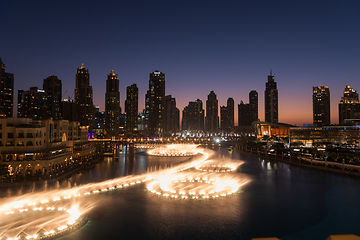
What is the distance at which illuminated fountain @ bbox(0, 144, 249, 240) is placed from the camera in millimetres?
19078

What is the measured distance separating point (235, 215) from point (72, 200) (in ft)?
56.7

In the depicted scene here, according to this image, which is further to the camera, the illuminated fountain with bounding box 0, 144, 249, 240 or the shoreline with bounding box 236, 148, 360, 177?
the shoreline with bounding box 236, 148, 360, 177

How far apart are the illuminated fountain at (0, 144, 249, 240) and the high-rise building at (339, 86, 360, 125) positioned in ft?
553

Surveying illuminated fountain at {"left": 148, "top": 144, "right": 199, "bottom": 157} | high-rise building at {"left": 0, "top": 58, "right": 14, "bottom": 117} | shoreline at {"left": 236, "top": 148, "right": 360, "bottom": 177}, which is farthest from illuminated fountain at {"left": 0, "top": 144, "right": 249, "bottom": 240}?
high-rise building at {"left": 0, "top": 58, "right": 14, "bottom": 117}

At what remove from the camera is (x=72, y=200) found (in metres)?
26.6

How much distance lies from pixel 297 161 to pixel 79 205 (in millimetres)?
46512

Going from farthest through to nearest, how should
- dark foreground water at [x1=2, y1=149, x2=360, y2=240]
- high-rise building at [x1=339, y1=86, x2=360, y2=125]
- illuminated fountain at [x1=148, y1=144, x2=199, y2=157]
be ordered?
1. high-rise building at [x1=339, y1=86, x2=360, y2=125]
2. illuminated fountain at [x1=148, y1=144, x2=199, y2=157]
3. dark foreground water at [x1=2, y1=149, x2=360, y2=240]

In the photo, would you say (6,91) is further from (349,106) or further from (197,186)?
(349,106)

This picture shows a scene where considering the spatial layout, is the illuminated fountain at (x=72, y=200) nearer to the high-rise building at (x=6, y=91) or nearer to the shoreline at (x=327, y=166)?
the shoreline at (x=327, y=166)

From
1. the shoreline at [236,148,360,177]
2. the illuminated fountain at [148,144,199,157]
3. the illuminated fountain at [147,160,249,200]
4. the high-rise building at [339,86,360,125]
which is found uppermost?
the high-rise building at [339,86,360,125]

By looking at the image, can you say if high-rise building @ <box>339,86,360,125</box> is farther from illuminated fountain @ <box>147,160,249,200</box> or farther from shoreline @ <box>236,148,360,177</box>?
illuminated fountain @ <box>147,160,249,200</box>

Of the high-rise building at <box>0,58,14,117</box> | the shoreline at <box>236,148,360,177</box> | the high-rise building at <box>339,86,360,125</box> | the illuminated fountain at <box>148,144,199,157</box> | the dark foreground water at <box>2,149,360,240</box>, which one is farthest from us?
the high-rise building at <box>339,86,360,125</box>

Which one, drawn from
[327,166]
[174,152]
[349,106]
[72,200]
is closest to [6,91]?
[174,152]

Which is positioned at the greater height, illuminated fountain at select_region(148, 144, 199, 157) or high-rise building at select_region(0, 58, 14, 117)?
high-rise building at select_region(0, 58, 14, 117)
